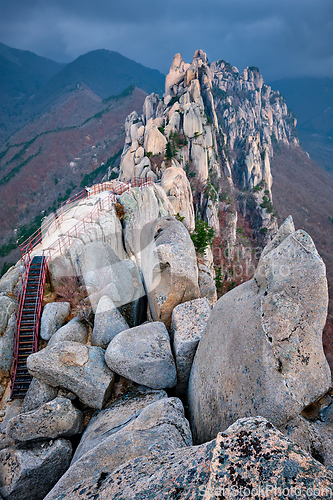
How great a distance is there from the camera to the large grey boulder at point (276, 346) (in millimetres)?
4422

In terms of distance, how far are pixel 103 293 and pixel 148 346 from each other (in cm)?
425

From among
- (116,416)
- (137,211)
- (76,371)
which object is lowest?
(116,416)

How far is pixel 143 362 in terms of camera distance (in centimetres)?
721

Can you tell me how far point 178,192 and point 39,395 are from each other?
30399 millimetres

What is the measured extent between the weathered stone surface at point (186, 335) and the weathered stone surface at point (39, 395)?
3903mm

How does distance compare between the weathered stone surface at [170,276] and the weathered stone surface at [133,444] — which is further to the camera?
the weathered stone surface at [170,276]

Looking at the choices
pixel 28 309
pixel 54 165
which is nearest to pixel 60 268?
pixel 28 309

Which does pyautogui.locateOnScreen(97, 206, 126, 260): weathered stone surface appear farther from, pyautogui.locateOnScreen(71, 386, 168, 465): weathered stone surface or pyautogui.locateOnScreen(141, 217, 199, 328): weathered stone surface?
pyautogui.locateOnScreen(71, 386, 168, 465): weathered stone surface

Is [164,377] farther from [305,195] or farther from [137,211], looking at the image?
[305,195]

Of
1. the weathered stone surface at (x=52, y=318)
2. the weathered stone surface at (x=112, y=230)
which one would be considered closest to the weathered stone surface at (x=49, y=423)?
the weathered stone surface at (x=52, y=318)

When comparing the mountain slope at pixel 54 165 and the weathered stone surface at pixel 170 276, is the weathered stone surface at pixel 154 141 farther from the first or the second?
the mountain slope at pixel 54 165

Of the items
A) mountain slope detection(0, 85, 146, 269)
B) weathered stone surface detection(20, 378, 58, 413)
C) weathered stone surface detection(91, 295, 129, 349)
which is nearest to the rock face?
A: weathered stone surface detection(20, 378, 58, 413)

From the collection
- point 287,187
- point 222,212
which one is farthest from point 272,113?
point 222,212

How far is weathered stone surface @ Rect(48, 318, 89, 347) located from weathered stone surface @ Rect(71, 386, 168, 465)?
2979 millimetres
